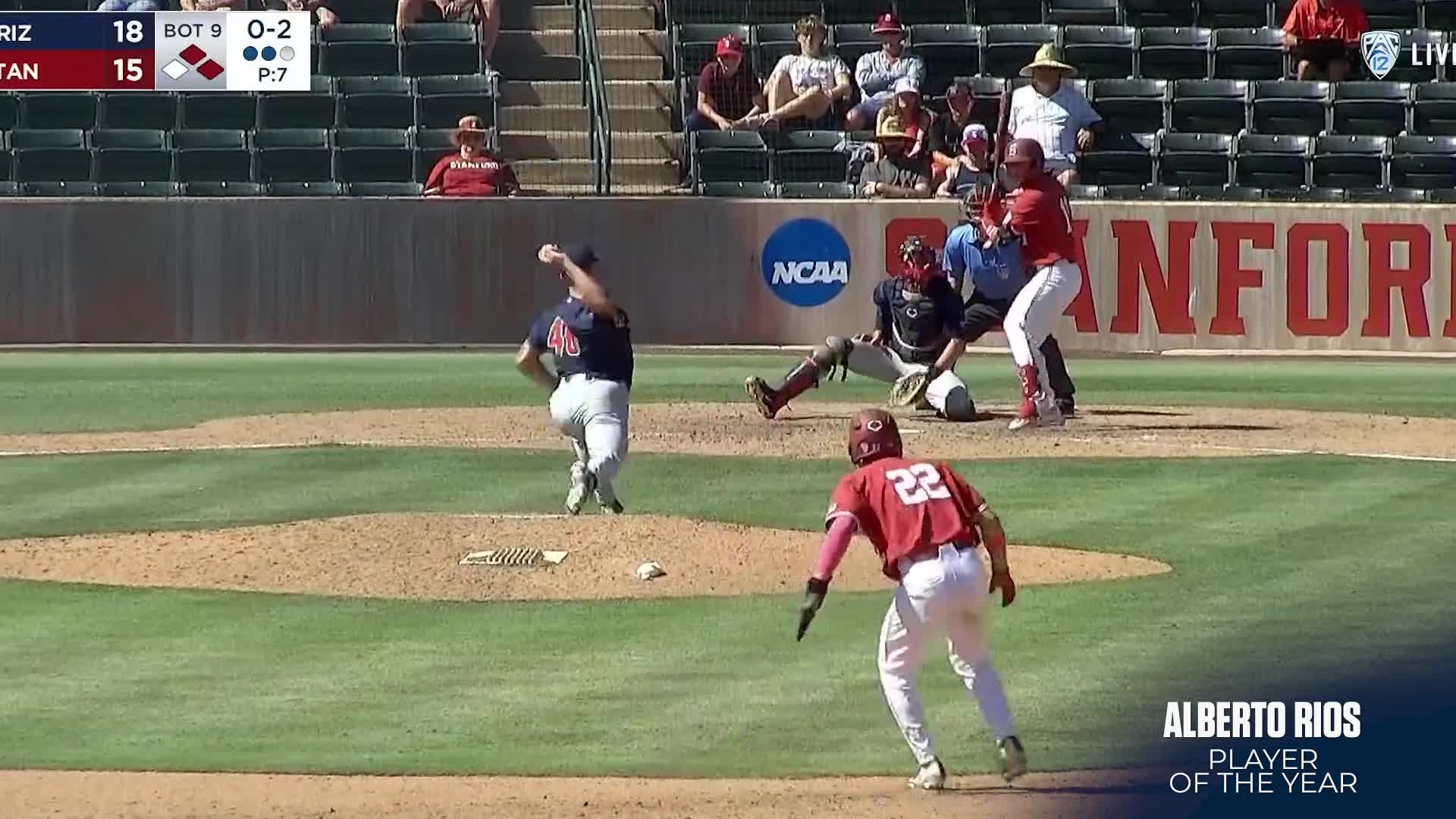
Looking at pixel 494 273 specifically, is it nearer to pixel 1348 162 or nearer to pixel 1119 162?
pixel 1119 162

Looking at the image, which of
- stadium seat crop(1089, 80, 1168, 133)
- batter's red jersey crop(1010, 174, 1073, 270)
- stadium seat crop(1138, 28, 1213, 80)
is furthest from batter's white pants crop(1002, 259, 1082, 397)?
stadium seat crop(1138, 28, 1213, 80)

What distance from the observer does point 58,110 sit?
1110 inches

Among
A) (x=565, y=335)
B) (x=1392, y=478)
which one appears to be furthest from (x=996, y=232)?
(x=565, y=335)

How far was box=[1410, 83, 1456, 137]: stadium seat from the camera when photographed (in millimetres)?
26531

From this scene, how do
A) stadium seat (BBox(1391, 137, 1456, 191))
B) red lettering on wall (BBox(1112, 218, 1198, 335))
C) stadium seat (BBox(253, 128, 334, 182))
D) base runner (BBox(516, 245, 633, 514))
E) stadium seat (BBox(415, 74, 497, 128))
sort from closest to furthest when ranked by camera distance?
base runner (BBox(516, 245, 633, 514)) → red lettering on wall (BBox(1112, 218, 1198, 335)) → stadium seat (BBox(1391, 137, 1456, 191)) → stadium seat (BBox(253, 128, 334, 182)) → stadium seat (BBox(415, 74, 497, 128))

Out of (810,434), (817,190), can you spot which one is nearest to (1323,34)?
(817,190)

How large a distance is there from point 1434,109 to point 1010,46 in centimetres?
413

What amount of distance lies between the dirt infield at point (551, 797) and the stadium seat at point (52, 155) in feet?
59.6

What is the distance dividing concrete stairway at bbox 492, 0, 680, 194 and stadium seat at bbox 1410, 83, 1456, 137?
7347 millimetres

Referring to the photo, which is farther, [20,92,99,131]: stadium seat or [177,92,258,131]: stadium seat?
[20,92,99,131]: stadium seat

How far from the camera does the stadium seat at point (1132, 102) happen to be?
2684 cm

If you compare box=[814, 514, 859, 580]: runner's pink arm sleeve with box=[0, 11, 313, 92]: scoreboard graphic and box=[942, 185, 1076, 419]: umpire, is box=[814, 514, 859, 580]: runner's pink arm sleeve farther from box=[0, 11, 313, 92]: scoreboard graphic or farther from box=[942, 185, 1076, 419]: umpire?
box=[0, 11, 313, 92]: scoreboard graphic

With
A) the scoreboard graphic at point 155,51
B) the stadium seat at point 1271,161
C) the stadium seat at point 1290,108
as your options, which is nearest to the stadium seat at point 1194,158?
the stadium seat at point 1271,161

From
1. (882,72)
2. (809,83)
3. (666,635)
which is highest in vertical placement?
(882,72)
